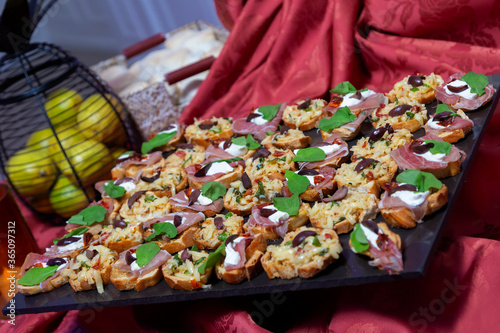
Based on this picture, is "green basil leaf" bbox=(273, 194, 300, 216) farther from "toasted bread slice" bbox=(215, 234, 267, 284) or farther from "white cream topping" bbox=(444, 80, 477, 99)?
"white cream topping" bbox=(444, 80, 477, 99)

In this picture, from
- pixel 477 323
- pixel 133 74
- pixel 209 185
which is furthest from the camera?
pixel 133 74

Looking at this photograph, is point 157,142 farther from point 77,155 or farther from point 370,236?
point 370,236

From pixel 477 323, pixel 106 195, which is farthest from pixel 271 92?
pixel 477 323

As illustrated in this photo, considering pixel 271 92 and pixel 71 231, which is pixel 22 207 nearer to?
pixel 71 231

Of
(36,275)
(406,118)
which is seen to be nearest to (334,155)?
(406,118)

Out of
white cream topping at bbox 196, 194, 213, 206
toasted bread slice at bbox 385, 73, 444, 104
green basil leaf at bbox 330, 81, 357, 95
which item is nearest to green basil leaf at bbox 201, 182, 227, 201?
white cream topping at bbox 196, 194, 213, 206

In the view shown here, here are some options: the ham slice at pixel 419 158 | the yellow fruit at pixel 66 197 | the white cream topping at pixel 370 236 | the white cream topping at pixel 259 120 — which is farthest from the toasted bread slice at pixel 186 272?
the yellow fruit at pixel 66 197
